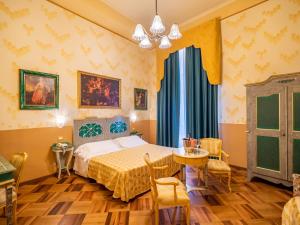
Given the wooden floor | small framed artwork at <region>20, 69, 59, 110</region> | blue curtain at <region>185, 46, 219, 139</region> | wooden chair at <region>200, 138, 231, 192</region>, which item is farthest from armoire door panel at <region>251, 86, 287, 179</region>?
small framed artwork at <region>20, 69, 59, 110</region>

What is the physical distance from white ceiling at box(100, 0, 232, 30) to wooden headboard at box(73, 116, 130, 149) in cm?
296

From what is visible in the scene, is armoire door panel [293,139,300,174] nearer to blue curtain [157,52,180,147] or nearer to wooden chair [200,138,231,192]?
wooden chair [200,138,231,192]

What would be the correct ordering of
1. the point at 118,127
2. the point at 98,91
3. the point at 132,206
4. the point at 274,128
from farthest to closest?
the point at 118,127
the point at 98,91
the point at 274,128
the point at 132,206

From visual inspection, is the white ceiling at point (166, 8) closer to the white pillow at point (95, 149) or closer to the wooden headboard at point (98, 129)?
the wooden headboard at point (98, 129)

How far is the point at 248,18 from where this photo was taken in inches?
151

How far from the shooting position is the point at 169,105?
5367 mm

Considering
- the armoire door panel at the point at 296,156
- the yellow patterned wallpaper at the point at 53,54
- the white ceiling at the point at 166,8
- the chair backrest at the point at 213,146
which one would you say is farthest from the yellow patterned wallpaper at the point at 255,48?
the yellow patterned wallpaper at the point at 53,54

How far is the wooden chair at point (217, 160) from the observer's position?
293 cm

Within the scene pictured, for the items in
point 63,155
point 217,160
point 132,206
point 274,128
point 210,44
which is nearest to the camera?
point 132,206

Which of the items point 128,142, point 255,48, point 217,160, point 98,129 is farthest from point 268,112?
point 98,129

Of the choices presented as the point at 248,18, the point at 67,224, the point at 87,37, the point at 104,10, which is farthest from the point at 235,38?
the point at 67,224

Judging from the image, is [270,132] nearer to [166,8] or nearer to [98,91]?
[166,8]

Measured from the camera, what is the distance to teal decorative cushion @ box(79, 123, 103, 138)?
3.99 metres

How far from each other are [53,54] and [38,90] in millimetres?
858
